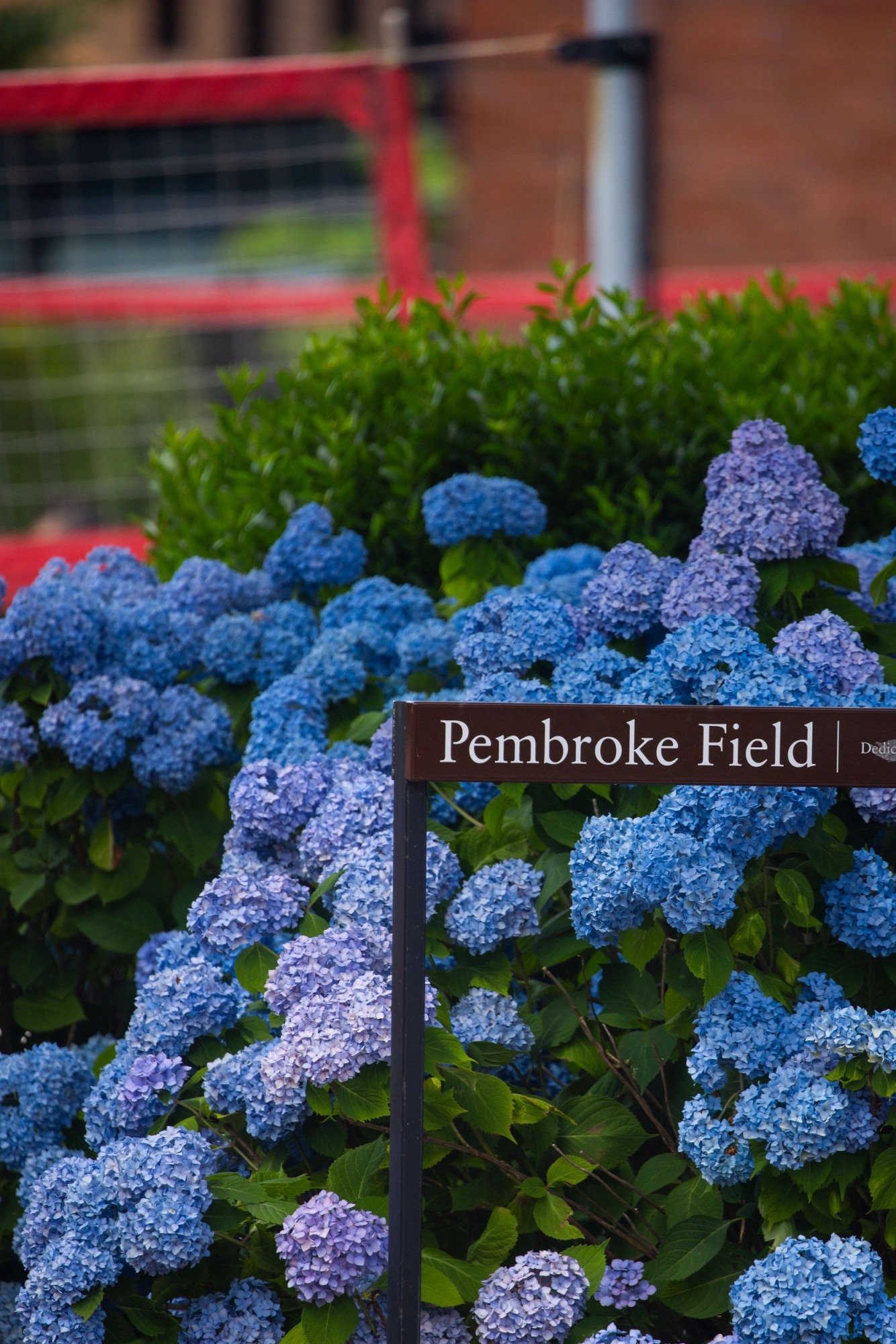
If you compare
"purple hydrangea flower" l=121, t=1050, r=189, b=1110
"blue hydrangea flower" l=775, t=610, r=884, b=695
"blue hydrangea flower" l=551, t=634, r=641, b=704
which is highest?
"blue hydrangea flower" l=775, t=610, r=884, b=695

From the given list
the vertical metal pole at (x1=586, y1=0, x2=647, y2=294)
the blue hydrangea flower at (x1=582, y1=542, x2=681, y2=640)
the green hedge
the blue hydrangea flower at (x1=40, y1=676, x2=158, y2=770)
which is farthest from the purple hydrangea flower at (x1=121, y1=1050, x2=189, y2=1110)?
the vertical metal pole at (x1=586, y1=0, x2=647, y2=294)

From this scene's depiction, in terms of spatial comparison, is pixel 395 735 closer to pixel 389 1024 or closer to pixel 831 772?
pixel 389 1024

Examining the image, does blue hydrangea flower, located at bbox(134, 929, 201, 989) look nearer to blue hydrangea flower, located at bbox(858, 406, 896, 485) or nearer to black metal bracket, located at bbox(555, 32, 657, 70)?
blue hydrangea flower, located at bbox(858, 406, 896, 485)

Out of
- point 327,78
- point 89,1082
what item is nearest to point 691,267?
point 327,78

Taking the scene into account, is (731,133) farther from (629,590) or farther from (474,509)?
(629,590)

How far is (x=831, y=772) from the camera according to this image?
5.74 ft

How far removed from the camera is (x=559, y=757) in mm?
1749

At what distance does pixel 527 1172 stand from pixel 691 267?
17.4 m

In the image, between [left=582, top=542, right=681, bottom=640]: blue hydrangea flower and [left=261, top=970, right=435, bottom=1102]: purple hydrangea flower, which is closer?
[left=261, top=970, right=435, bottom=1102]: purple hydrangea flower

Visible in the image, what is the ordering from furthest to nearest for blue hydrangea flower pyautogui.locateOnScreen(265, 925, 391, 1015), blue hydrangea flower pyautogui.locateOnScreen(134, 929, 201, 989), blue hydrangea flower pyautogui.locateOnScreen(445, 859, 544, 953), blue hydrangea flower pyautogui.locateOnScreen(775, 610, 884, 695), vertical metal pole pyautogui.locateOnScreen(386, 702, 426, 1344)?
1. blue hydrangea flower pyautogui.locateOnScreen(134, 929, 201, 989)
2. blue hydrangea flower pyautogui.locateOnScreen(775, 610, 884, 695)
3. blue hydrangea flower pyautogui.locateOnScreen(445, 859, 544, 953)
4. blue hydrangea flower pyautogui.locateOnScreen(265, 925, 391, 1015)
5. vertical metal pole pyautogui.locateOnScreen(386, 702, 426, 1344)

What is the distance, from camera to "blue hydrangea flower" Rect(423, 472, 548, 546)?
282 cm

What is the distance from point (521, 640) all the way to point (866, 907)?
27.2 inches

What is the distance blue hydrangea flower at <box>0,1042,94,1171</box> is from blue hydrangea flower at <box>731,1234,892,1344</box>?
3.74 ft

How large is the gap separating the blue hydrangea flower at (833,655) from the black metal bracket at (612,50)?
2849 millimetres
